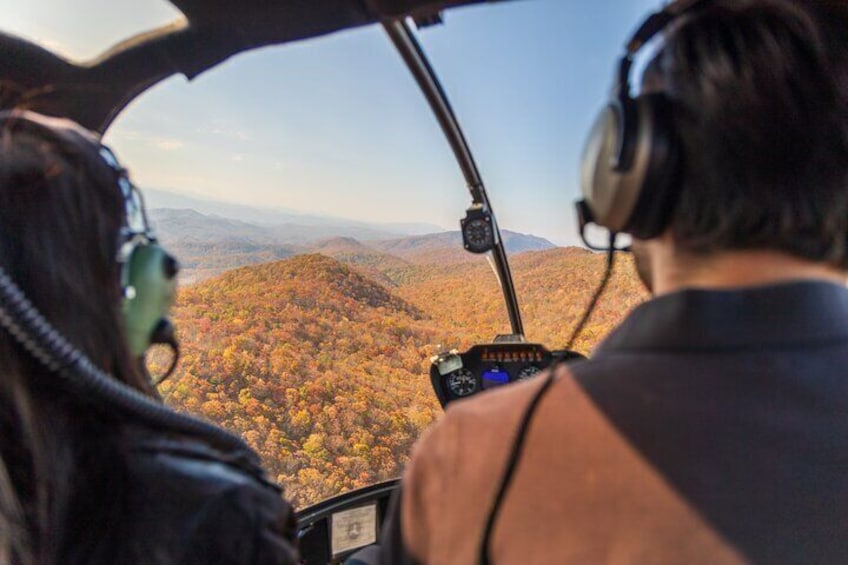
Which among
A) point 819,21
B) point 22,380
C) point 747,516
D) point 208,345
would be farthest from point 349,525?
point 819,21

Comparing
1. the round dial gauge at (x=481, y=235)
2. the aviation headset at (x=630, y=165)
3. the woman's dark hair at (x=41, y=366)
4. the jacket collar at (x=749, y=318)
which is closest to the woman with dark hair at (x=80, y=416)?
the woman's dark hair at (x=41, y=366)

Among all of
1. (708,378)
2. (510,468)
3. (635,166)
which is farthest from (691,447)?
(635,166)

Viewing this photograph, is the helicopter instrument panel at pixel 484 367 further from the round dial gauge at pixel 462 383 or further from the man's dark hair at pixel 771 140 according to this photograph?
the man's dark hair at pixel 771 140

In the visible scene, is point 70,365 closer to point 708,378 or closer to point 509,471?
point 509,471

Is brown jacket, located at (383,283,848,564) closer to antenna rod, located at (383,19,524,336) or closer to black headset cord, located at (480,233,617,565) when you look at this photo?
black headset cord, located at (480,233,617,565)

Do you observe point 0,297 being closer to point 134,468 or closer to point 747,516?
point 134,468

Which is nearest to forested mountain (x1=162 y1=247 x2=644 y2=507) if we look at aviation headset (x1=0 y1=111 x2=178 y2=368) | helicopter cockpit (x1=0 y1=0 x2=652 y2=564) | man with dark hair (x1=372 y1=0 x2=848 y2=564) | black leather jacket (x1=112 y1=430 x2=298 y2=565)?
helicopter cockpit (x1=0 y1=0 x2=652 y2=564)

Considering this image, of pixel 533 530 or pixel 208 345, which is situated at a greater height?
pixel 533 530
